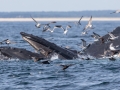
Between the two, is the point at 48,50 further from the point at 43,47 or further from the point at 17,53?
the point at 17,53

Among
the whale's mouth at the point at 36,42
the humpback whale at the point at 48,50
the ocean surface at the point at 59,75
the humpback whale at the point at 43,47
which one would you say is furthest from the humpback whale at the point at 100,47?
the whale's mouth at the point at 36,42

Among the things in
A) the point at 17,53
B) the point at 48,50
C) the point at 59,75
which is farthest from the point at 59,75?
the point at 17,53

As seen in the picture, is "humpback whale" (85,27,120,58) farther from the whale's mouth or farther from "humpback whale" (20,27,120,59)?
the whale's mouth

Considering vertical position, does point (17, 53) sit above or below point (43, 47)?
below

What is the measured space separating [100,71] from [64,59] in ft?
7.25

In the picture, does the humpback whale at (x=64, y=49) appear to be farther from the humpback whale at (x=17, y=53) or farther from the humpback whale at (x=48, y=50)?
the humpback whale at (x=17, y=53)

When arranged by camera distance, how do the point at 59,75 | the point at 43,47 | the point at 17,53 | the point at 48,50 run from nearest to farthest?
the point at 59,75 → the point at 48,50 → the point at 43,47 → the point at 17,53

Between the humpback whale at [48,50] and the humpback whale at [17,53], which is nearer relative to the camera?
the humpback whale at [48,50]

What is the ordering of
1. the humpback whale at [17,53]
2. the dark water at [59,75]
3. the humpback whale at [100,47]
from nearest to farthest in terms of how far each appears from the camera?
the dark water at [59,75]
the humpback whale at [100,47]
the humpback whale at [17,53]

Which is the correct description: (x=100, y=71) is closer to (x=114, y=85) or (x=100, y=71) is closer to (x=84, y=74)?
(x=84, y=74)

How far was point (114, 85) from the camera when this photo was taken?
22.9 m

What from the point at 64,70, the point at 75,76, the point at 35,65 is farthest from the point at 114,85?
the point at 35,65

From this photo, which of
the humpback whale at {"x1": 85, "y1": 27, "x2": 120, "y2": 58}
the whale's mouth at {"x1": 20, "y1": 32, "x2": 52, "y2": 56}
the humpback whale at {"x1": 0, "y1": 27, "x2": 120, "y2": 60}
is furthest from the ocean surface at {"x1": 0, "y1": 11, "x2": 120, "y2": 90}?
the whale's mouth at {"x1": 20, "y1": 32, "x2": 52, "y2": 56}

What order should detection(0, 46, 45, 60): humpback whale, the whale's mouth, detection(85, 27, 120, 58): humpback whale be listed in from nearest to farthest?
the whale's mouth → detection(85, 27, 120, 58): humpback whale → detection(0, 46, 45, 60): humpback whale
